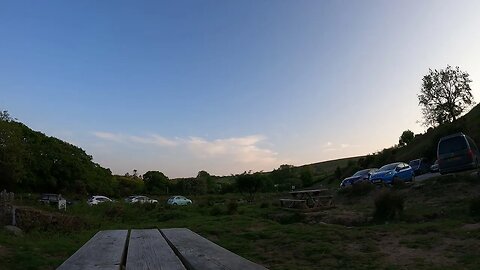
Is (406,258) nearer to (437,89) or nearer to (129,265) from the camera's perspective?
(129,265)

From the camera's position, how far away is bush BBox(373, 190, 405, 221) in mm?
14133

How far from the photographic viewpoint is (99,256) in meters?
3.08

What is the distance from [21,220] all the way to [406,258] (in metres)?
15.4

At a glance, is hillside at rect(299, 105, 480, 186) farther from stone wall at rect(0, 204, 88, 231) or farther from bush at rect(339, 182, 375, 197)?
stone wall at rect(0, 204, 88, 231)

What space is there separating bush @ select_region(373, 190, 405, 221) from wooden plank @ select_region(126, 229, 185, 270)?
457 inches

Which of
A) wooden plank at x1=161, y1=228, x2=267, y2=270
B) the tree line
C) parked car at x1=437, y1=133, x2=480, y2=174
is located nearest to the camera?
wooden plank at x1=161, y1=228, x2=267, y2=270

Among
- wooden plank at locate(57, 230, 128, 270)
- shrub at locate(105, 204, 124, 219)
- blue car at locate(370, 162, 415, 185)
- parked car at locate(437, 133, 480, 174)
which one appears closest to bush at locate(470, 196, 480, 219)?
parked car at locate(437, 133, 480, 174)

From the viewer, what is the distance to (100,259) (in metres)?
2.96

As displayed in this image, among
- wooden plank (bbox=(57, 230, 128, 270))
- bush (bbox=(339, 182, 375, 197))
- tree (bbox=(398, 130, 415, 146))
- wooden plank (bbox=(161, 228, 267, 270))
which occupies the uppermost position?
tree (bbox=(398, 130, 415, 146))

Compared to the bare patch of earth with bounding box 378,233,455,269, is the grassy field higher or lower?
higher

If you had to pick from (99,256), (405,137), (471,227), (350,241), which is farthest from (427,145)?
(99,256)

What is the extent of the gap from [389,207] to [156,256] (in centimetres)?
1252

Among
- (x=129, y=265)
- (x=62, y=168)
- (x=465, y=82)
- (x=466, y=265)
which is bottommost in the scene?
(x=466, y=265)

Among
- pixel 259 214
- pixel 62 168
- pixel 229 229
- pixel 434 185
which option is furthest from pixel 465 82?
pixel 62 168
